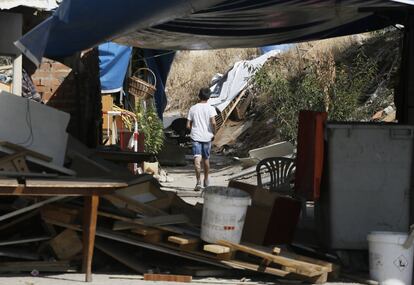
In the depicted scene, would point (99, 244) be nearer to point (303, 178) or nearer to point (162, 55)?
point (303, 178)

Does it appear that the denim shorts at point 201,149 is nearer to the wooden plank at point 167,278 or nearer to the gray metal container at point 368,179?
the gray metal container at point 368,179

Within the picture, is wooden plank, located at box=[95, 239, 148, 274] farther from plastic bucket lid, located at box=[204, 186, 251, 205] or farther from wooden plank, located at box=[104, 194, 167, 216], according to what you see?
plastic bucket lid, located at box=[204, 186, 251, 205]

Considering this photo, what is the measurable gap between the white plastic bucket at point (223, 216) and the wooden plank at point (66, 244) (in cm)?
121

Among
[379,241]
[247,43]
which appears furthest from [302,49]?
[379,241]

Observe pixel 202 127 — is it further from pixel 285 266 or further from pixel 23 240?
pixel 285 266

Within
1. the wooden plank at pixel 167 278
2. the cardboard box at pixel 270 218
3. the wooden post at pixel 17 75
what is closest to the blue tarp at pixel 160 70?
the wooden post at pixel 17 75

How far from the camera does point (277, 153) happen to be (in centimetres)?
1559

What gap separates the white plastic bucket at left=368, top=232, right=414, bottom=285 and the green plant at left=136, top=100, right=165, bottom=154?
10287 millimetres

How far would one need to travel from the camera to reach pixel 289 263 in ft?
21.5

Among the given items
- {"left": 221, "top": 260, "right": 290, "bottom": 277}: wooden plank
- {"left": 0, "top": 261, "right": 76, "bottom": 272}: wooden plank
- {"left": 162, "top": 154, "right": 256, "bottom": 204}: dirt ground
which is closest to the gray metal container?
{"left": 221, "top": 260, "right": 290, "bottom": 277}: wooden plank

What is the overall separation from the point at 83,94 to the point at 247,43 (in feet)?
8.56

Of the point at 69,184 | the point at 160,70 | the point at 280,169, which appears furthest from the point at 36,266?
the point at 160,70

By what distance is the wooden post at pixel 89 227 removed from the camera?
645 cm

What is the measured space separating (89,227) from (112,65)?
34.5 feet
